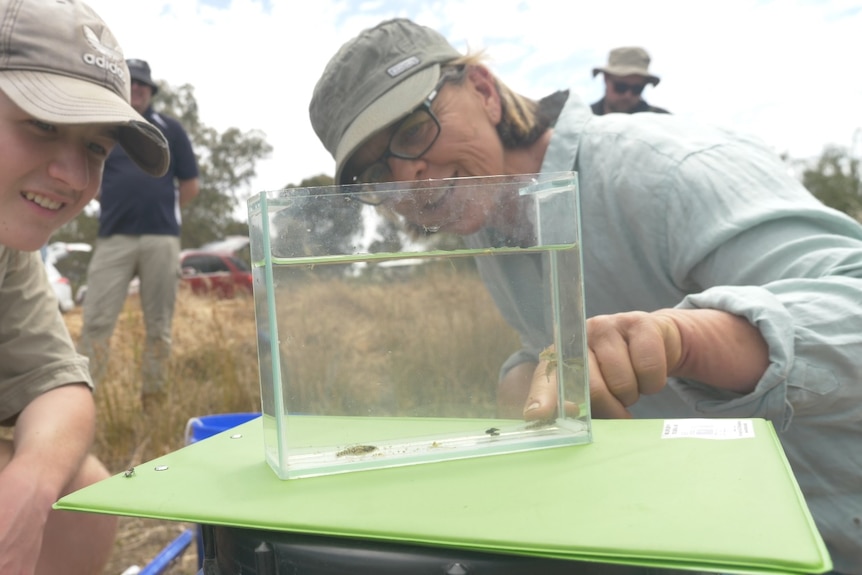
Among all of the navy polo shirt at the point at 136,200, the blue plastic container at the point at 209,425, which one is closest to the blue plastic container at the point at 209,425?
the blue plastic container at the point at 209,425

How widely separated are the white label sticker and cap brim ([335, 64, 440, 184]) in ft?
2.76

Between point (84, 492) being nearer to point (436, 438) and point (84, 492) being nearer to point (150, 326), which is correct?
point (436, 438)

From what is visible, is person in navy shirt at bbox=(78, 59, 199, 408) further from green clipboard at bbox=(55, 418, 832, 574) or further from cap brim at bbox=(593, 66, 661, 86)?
green clipboard at bbox=(55, 418, 832, 574)

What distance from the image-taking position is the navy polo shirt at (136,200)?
366cm

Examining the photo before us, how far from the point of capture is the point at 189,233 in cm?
1969

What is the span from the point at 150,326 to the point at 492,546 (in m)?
3.50

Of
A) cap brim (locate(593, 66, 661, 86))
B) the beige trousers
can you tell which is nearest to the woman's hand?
the beige trousers

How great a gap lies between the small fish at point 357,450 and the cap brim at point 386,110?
30.7 inches

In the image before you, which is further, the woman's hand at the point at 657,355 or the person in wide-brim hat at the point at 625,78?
the person in wide-brim hat at the point at 625,78

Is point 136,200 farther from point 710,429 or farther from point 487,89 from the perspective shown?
point 710,429

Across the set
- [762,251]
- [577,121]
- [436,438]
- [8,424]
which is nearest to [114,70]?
[8,424]

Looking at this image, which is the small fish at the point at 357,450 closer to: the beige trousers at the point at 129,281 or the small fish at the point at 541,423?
the small fish at the point at 541,423

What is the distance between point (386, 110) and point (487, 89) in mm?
290

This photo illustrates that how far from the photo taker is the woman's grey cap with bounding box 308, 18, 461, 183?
1.43 m
